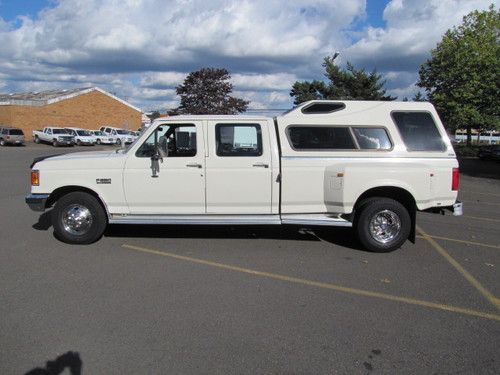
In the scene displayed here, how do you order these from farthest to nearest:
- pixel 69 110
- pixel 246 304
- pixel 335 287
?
pixel 69 110, pixel 335 287, pixel 246 304

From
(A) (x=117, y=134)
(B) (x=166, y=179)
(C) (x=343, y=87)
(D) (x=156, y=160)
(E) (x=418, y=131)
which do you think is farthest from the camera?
(A) (x=117, y=134)

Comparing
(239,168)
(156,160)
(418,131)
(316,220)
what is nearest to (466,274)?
(316,220)

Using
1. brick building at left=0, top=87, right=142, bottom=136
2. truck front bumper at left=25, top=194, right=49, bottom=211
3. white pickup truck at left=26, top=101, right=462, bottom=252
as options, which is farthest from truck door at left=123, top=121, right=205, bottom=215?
brick building at left=0, top=87, right=142, bottom=136

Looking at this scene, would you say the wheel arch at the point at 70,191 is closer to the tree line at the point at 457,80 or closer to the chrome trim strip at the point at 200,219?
the chrome trim strip at the point at 200,219

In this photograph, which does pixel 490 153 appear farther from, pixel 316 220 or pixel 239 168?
pixel 239 168

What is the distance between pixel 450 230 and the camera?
841 centimetres

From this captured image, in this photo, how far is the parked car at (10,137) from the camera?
1608 inches

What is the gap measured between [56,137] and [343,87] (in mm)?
25795

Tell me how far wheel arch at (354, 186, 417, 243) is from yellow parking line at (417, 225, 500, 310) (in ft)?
1.63

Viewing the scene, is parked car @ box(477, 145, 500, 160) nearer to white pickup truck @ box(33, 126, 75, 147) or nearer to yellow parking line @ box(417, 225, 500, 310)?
yellow parking line @ box(417, 225, 500, 310)

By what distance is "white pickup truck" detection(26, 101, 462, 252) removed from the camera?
6.70 meters

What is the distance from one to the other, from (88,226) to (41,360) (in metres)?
3.51

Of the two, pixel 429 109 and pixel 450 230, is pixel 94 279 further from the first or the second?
pixel 450 230

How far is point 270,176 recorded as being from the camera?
670 centimetres
